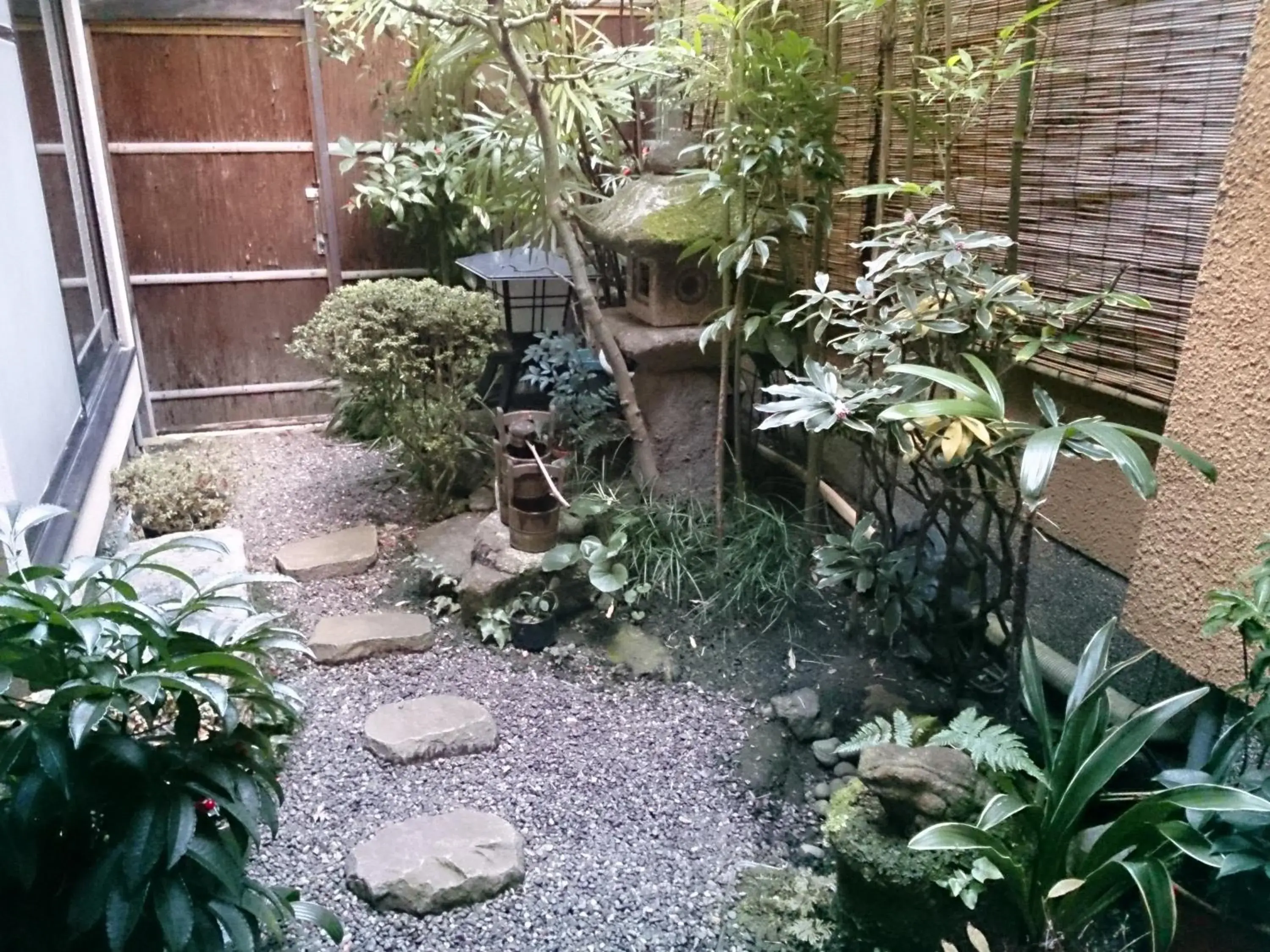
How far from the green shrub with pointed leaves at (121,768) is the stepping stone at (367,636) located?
1.55m

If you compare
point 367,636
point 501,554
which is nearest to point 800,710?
point 501,554

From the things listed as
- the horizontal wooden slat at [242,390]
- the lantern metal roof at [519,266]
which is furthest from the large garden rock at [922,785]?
the horizontal wooden slat at [242,390]

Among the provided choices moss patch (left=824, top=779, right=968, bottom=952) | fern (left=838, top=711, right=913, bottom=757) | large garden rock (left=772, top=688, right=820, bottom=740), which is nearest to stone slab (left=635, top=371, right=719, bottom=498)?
large garden rock (left=772, top=688, right=820, bottom=740)

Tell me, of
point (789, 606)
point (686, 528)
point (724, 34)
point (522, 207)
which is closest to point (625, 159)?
point (522, 207)

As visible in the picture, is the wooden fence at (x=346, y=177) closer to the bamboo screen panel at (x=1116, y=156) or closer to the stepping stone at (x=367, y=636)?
the bamboo screen panel at (x=1116, y=156)

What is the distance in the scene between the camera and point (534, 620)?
3082 millimetres

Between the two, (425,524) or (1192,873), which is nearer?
(1192,873)

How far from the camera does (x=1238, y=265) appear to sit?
1649 millimetres

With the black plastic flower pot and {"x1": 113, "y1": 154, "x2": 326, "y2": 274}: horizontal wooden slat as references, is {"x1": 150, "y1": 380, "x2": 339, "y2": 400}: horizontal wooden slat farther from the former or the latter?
the black plastic flower pot

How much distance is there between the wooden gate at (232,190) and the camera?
15.1ft

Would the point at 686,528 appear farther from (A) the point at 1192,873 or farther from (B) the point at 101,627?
(B) the point at 101,627

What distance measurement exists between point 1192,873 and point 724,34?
8.44 ft

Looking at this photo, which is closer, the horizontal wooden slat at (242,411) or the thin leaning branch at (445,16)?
the thin leaning branch at (445,16)

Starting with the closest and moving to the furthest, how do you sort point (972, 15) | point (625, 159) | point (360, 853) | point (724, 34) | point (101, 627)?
point (101, 627) → point (360, 853) → point (972, 15) → point (724, 34) → point (625, 159)
